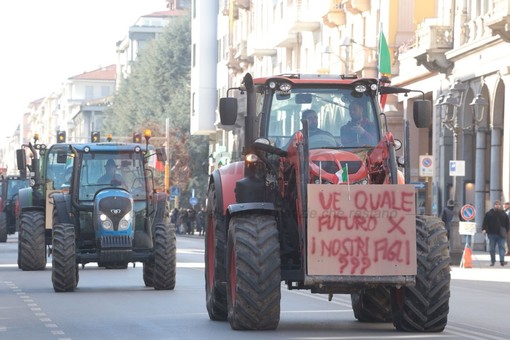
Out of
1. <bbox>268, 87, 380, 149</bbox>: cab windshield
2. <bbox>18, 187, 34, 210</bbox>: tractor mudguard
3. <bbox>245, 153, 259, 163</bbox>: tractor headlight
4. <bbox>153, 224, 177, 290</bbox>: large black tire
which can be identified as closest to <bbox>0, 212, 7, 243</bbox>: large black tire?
<bbox>18, 187, 34, 210</bbox>: tractor mudguard

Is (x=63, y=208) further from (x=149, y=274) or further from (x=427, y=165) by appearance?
(x=427, y=165)

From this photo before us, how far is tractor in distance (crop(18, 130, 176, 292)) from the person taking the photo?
25234 millimetres

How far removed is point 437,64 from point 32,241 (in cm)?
2396

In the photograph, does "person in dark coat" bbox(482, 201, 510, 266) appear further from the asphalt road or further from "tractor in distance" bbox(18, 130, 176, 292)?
"tractor in distance" bbox(18, 130, 176, 292)

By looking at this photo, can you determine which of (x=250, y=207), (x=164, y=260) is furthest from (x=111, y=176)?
(x=250, y=207)

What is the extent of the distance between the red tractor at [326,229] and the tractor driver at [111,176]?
10.3 m

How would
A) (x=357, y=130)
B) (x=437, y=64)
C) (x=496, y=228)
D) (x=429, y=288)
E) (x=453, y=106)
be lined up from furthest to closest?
(x=437, y=64)
(x=453, y=106)
(x=496, y=228)
(x=357, y=130)
(x=429, y=288)

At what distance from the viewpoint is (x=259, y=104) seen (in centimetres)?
1778

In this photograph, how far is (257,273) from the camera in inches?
613

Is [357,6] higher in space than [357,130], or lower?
→ higher

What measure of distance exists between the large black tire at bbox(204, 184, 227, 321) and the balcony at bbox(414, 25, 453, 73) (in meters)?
34.2

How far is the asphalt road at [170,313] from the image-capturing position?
1608 cm

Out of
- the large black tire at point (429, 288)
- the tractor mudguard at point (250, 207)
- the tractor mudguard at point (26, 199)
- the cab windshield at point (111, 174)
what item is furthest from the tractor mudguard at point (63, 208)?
the large black tire at point (429, 288)

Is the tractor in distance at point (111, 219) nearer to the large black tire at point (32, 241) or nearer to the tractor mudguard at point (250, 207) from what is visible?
the large black tire at point (32, 241)
